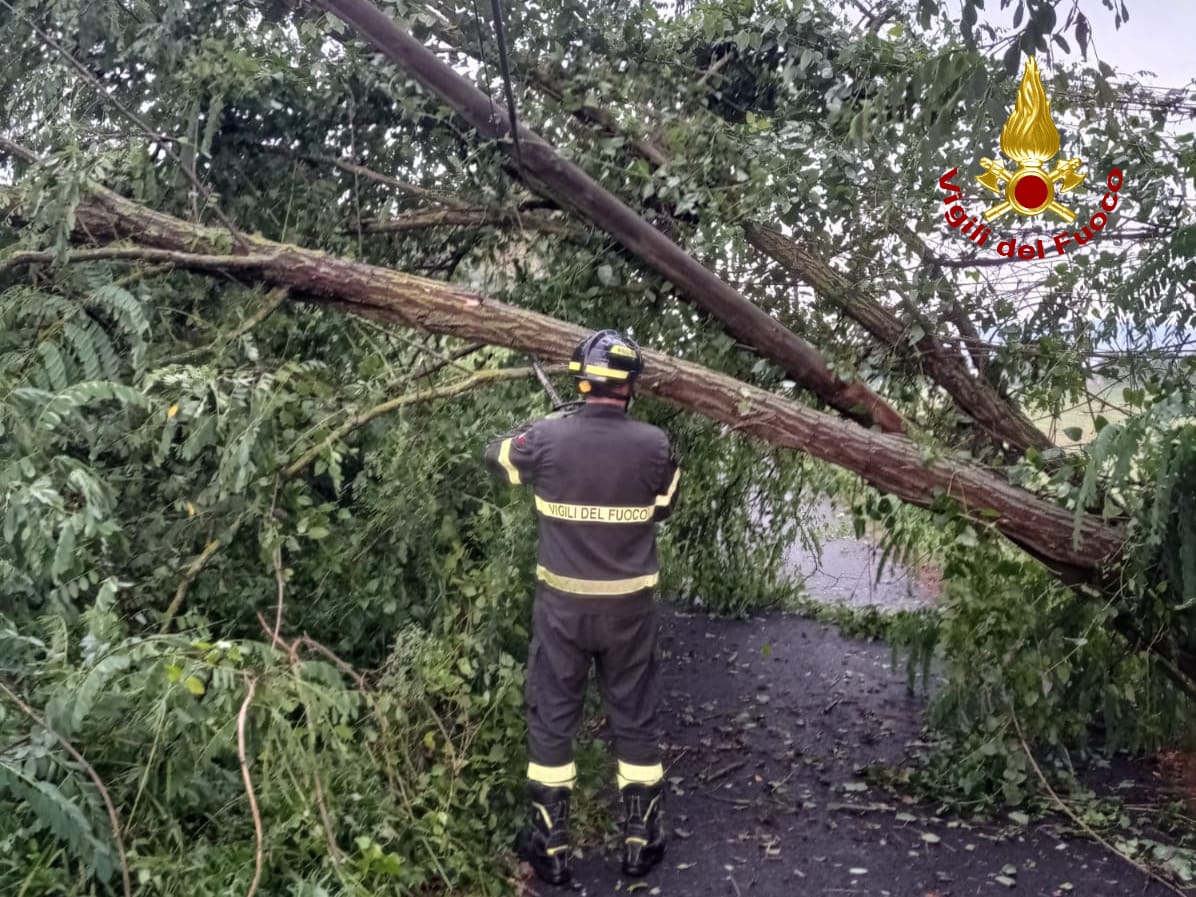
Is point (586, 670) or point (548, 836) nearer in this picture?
point (548, 836)

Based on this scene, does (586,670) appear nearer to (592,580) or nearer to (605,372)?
(592,580)

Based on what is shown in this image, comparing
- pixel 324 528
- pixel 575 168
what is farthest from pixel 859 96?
pixel 324 528

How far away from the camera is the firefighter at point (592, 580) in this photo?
3352 mm

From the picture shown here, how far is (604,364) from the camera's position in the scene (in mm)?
3357

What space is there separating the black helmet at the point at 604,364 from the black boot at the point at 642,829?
144cm

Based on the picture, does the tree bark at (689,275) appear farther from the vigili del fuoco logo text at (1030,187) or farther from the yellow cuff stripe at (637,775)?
the yellow cuff stripe at (637,775)

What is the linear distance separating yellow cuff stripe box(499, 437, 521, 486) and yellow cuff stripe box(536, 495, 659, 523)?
120 millimetres

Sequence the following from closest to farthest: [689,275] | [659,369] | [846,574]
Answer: [659,369], [689,275], [846,574]

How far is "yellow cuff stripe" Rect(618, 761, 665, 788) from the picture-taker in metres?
3.51

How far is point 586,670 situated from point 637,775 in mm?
422

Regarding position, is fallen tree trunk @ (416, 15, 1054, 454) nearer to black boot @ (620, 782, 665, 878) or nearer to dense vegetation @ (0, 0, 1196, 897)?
dense vegetation @ (0, 0, 1196, 897)

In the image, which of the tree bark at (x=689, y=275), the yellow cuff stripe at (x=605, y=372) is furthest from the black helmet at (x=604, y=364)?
the tree bark at (x=689, y=275)

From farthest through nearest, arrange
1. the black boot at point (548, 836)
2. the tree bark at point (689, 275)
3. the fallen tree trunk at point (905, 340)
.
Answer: the fallen tree trunk at point (905, 340) < the tree bark at point (689, 275) < the black boot at point (548, 836)

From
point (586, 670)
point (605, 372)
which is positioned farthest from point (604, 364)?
point (586, 670)
